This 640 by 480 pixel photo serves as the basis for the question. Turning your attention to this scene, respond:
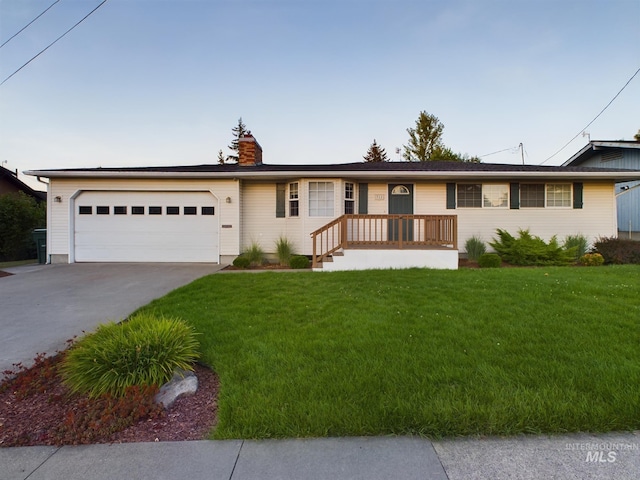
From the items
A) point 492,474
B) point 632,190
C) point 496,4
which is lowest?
point 492,474

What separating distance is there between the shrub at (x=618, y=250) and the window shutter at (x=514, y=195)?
8.72 feet

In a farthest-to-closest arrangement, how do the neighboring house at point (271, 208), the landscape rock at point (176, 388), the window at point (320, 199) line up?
the neighboring house at point (271, 208) → the window at point (320, 199) → the landscape rock at point (176, 388)

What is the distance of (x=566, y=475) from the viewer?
1690 mm

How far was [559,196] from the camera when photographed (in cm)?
1077

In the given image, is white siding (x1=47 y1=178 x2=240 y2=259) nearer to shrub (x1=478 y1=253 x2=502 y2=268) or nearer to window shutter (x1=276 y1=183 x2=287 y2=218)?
window shutter (x1=276 y1=183 x2=287 y2=218)

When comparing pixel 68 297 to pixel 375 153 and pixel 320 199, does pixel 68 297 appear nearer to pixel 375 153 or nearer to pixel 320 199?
pixel 320 199

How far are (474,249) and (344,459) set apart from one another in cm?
958

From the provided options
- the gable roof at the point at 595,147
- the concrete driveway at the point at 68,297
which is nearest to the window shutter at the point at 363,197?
the concrete driveway at the point at 68,297

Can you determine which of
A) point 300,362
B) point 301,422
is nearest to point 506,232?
point 300,362

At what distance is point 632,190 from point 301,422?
19.3m

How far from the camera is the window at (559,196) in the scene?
1073 centimetres

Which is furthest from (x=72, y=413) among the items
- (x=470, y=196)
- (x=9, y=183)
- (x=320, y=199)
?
(x=9, y=183)

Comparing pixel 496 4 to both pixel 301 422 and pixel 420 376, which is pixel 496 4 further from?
pixel 301 422

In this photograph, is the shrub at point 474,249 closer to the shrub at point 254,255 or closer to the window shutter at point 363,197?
the window shutter at point 363,197
